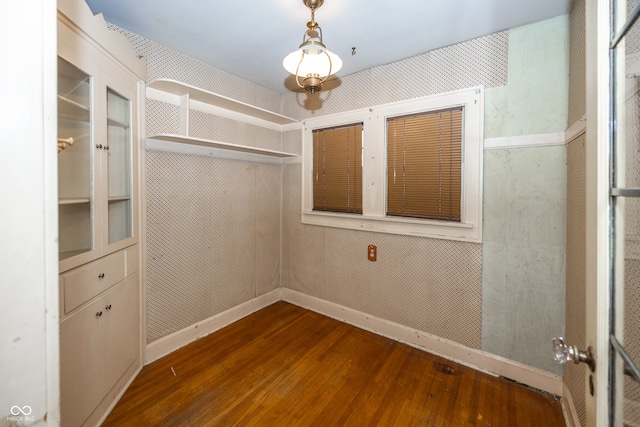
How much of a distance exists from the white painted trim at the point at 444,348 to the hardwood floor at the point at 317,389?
0.22ft

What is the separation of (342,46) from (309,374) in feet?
8.85

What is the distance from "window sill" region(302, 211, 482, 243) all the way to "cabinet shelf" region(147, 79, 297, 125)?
46.4 inches

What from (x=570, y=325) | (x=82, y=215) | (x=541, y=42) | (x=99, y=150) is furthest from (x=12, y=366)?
(x=541, y=42)

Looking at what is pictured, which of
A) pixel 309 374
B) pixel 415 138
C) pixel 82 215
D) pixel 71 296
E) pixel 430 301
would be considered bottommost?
pixel 309 374

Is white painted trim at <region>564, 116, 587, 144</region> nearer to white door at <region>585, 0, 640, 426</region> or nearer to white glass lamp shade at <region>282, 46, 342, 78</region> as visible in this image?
white door at <region>585, 0, 640, 426</region>

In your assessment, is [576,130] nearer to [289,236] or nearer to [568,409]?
[568,409]

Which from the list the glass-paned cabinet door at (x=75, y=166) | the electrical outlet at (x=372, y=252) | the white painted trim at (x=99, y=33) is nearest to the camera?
the white painted trim at (x=99, y=33)

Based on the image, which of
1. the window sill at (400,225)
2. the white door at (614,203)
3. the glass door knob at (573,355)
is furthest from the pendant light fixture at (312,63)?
the glass door knob at (573,355)

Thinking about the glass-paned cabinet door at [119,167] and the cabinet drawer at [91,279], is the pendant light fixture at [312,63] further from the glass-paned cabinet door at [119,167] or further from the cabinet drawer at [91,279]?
the cabinet drawer at [91,279]

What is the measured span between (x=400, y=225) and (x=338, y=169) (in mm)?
910

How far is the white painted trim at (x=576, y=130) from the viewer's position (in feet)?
4.48

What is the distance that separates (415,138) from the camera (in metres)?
Result: 2.39

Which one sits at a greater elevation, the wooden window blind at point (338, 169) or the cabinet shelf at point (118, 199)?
the wooden window blind at point (338, 169)

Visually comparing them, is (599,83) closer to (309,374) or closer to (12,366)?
(12,366)
